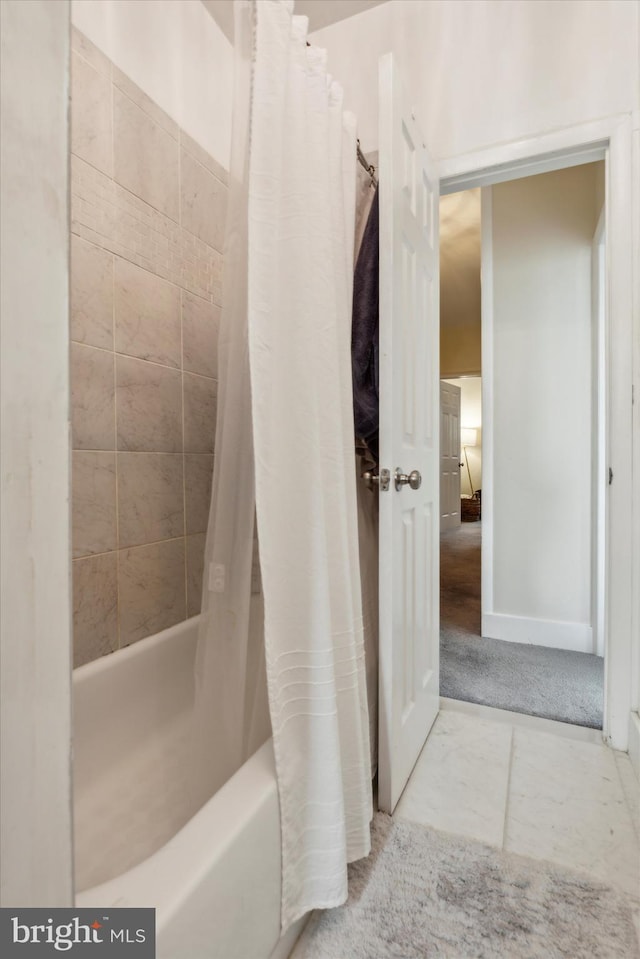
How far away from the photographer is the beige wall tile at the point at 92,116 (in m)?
1.14

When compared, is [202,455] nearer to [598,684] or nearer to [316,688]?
[316,688]

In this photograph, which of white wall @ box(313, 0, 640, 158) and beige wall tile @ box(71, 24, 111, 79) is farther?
white wall @ box(313, 0, 640, 158)

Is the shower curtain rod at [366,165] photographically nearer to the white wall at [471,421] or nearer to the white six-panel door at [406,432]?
the white six-panel door at [406,432]

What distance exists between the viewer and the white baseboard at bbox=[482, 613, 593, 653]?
2.34 meters

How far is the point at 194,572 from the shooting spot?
59.2 inches

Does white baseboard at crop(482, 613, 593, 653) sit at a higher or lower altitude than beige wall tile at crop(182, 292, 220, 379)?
lower

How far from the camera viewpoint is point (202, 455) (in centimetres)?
156

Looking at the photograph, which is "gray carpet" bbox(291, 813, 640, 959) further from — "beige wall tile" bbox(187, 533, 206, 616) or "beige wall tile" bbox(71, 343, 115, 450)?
"beige wall tile" bbox(71, 343, 115, 450)

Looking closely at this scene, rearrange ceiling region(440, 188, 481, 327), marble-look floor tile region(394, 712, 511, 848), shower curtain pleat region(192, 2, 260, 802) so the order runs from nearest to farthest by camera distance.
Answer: shower curtain pleat region(192, 2, 260, 802) < marble-look floor tile region(394, 712, 511, 848) < ceiling region(440, 188, 481, 327)

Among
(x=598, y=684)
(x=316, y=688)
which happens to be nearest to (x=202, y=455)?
(x=316, y=688)

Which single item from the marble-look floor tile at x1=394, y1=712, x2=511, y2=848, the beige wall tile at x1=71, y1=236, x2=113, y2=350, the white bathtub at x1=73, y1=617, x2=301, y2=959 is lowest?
the marble-look floor tile at x1=394, y1=712, x2=511, y2=848

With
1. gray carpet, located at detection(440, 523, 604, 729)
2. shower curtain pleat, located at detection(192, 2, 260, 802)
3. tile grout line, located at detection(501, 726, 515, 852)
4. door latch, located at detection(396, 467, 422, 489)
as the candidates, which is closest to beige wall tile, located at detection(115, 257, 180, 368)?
shower curtain pleat, located at detection(192, 2, 260, 802)

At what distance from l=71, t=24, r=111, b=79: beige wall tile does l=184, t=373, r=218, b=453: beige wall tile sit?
812 millimetres

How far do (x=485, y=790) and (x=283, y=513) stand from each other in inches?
44.8
